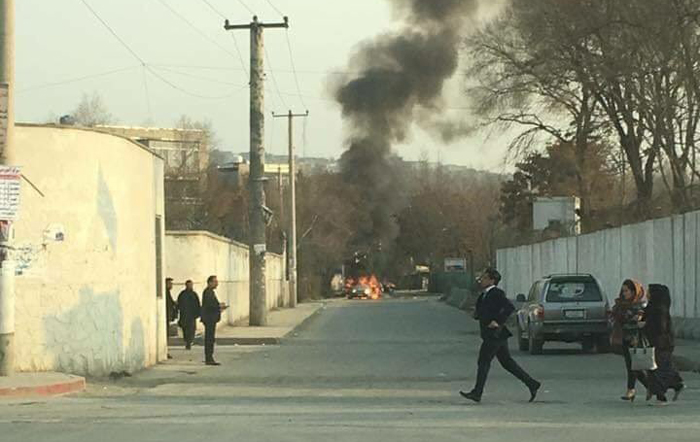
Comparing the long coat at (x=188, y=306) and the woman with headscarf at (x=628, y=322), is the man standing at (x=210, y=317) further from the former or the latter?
the woman with headscarf at (x=628, y=322)

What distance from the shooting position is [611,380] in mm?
20109

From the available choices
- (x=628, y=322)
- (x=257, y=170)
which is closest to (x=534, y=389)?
(x=628, y=322)

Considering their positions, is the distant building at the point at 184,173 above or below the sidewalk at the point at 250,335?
above

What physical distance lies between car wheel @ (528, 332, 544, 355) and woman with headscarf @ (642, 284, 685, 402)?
1043 cm

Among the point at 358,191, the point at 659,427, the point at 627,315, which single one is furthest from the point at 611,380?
the point at 358,191

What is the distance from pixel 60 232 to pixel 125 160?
224 cm

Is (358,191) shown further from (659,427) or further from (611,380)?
(659,427)

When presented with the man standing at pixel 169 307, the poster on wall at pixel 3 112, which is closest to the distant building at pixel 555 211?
the man standing at pixel 169 307

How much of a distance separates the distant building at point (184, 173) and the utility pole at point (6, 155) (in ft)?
131

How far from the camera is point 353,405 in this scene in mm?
16141

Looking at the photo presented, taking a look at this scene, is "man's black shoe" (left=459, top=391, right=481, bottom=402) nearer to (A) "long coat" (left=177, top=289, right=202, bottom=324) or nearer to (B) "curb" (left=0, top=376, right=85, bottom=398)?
(B) "curb" (left=0, top=376, right=85, bottom=398)

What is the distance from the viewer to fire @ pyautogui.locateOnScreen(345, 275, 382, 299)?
316ft

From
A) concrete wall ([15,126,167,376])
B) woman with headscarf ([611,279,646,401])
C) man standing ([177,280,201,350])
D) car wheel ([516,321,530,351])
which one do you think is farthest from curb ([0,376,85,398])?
car wheel ([516,321,530,351])

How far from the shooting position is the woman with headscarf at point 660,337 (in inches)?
612
